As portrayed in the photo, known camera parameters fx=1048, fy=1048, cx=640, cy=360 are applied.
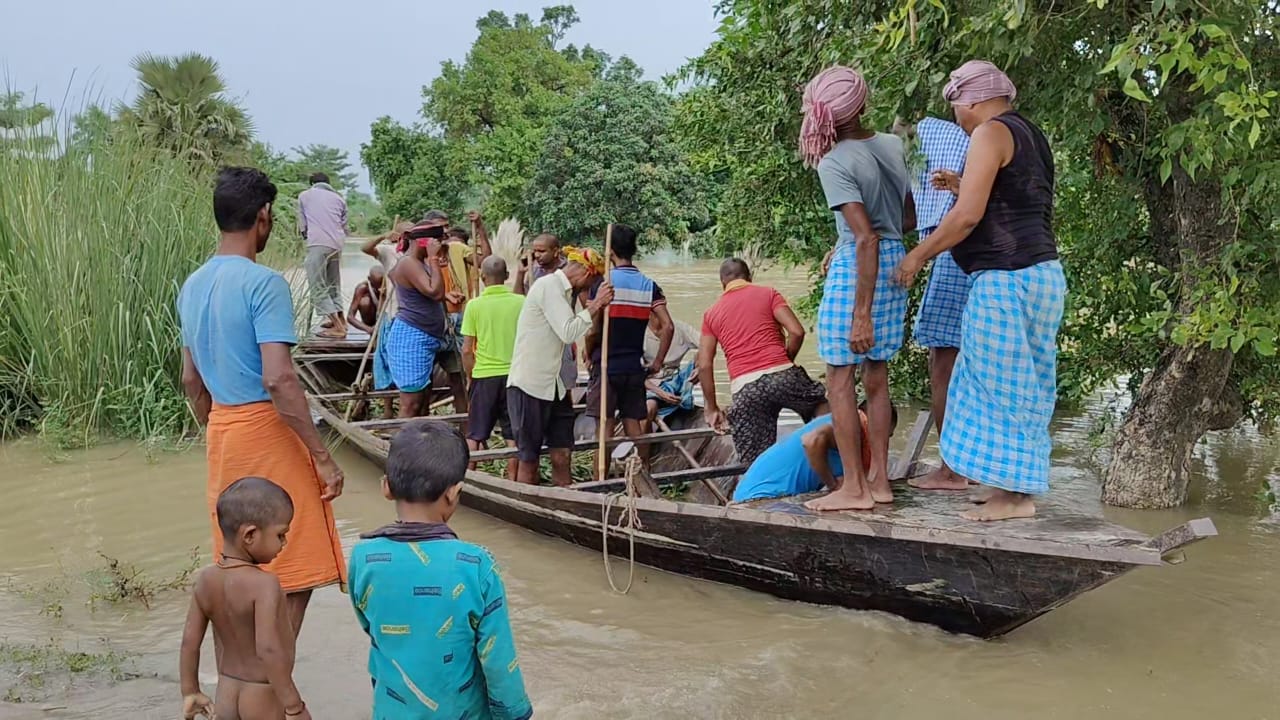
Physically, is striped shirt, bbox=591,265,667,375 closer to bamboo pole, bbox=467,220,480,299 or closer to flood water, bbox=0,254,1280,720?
flood water, bbox=0,254,1280,720

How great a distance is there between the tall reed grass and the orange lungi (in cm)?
506

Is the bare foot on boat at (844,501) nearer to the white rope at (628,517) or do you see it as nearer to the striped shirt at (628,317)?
the white rope at (628,517)

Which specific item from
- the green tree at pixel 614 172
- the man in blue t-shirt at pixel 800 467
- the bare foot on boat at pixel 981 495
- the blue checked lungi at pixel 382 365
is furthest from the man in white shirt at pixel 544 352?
the green tree at pixel 614 172

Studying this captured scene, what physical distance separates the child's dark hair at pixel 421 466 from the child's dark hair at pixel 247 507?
516 millimetres

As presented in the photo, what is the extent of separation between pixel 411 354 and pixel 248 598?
4411 millimetres

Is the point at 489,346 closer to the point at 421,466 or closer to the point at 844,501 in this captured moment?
the point at 844,501

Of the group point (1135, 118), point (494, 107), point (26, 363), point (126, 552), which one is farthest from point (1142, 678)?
point (494, 107)

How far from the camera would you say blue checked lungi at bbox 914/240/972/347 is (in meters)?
4.08

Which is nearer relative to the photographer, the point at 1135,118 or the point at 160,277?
the point at 1135,118

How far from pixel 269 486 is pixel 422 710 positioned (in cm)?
77

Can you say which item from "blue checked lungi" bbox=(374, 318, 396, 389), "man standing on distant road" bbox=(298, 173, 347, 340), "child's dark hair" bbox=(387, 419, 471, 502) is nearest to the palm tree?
"man standing on distant road" bbox=(298, 173, 347, 340)

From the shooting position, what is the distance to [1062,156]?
6641mm

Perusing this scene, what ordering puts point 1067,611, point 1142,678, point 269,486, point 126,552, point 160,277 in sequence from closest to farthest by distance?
point 269,486
point 1142,678
point 1067,611
point 126,552
point 160,277

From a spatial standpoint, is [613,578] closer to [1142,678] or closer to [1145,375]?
[1142,678]
